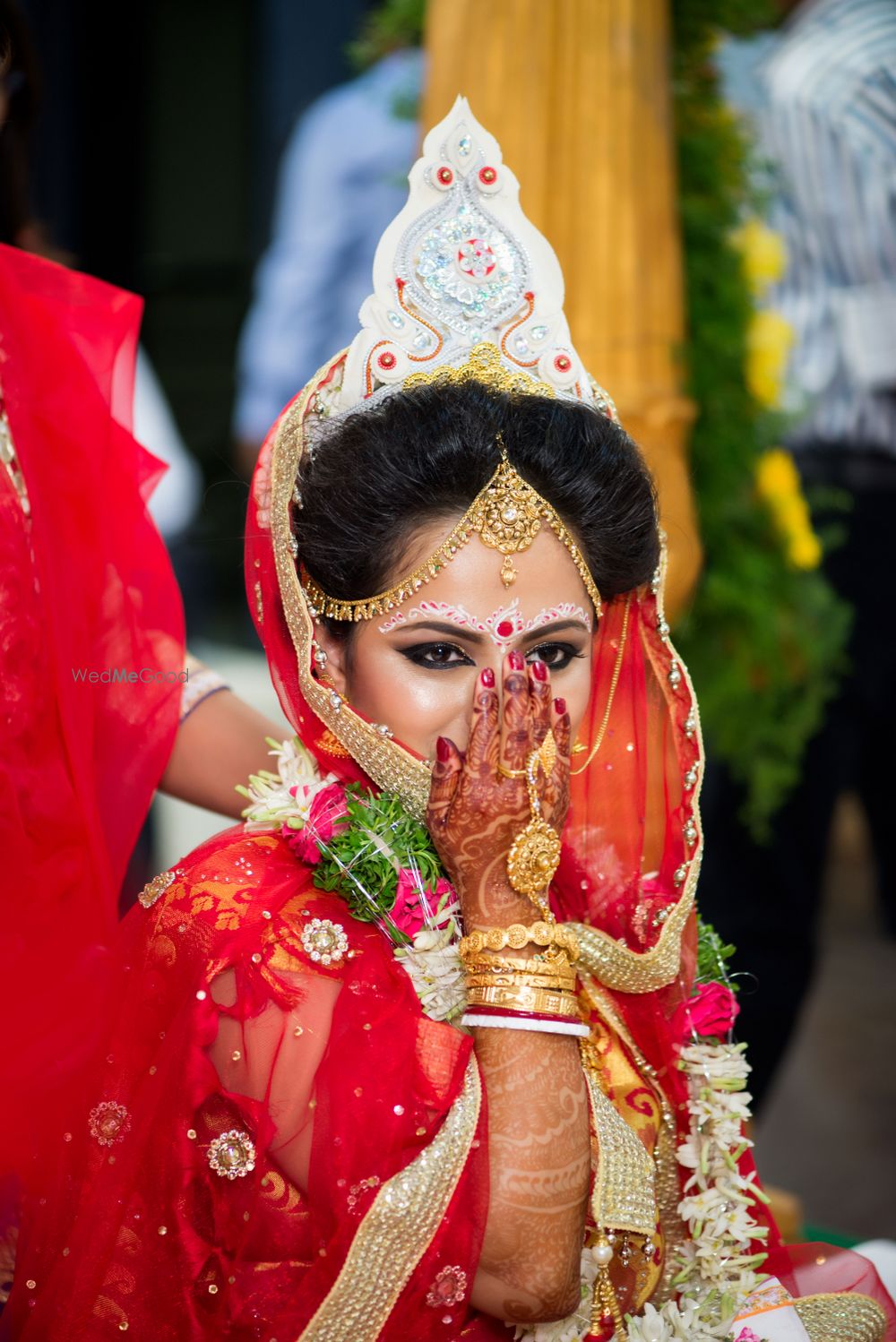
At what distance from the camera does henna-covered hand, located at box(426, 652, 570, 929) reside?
1784mm

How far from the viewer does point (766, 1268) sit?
2113mm

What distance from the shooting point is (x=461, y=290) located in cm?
208

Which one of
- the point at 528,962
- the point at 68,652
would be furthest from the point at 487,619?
the point at 68,652

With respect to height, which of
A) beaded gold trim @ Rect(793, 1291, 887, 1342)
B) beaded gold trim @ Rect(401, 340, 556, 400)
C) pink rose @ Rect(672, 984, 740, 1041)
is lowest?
beaded gold trim @ Rect(793, 1291, 887, 1342)

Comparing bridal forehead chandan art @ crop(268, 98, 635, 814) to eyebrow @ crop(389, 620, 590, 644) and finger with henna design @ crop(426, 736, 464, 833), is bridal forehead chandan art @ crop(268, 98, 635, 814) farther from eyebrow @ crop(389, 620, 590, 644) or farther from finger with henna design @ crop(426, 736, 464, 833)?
finger with henna design @ crop(426, 736, 464, 833)

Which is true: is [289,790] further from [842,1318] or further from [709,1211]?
[842,1318]

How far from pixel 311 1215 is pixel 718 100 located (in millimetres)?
3294

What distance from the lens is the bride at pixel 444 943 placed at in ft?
5.73

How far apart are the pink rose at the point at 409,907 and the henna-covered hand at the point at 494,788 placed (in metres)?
0.09

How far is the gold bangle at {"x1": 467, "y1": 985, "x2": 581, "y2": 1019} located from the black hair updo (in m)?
0.58

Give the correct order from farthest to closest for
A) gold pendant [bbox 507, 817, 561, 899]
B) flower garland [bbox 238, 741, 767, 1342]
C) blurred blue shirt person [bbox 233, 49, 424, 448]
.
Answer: blurred blue shirt person [bbox 233, 49, 424, 448] → flower garland [bbox 238, 741, 767, 1342] → gold pendant [bbox 507, 817, 561, 899]

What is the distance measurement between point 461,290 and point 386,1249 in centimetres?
131

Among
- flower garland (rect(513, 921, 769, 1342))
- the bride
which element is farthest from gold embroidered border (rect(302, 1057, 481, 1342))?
flower garland (rect(513, 921, 769, 1342))

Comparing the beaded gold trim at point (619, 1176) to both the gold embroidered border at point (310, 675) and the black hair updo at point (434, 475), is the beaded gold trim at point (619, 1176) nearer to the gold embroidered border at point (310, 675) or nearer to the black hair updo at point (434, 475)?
the gold embroidered border at point (310, 675)
